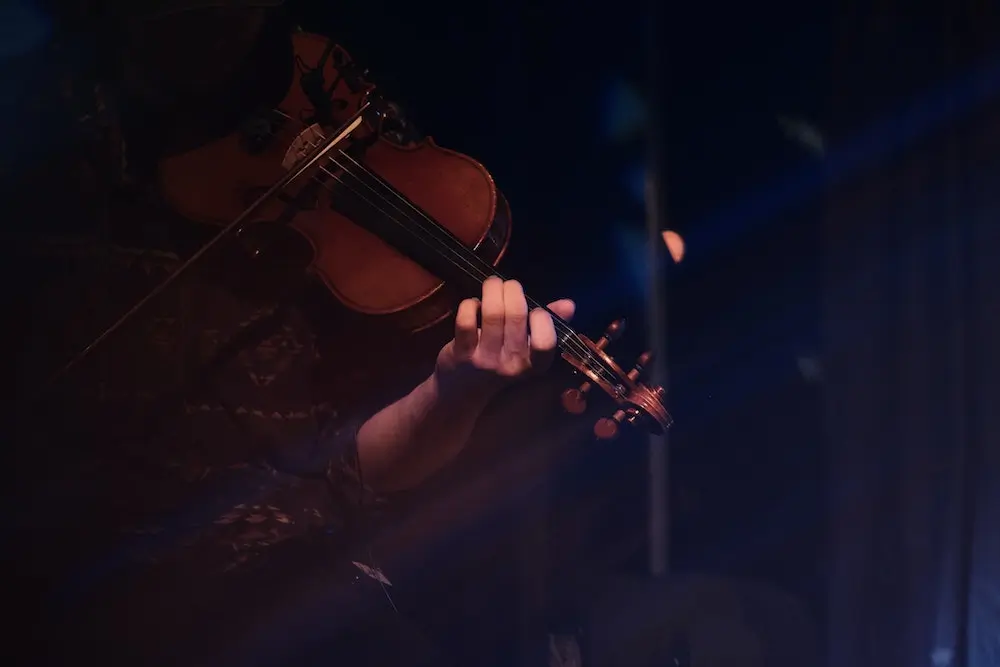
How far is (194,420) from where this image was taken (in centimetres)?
125

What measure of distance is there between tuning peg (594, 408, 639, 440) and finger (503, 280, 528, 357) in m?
0.15

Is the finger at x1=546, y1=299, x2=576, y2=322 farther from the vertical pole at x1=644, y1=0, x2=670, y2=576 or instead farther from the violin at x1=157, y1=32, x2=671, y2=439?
the vertical pole at x1=644, y1=0, x2=670, y2=576

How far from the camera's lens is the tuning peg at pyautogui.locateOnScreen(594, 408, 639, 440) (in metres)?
1.08

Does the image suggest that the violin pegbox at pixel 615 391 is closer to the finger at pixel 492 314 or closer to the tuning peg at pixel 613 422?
the tuning peg at pixel 613 422

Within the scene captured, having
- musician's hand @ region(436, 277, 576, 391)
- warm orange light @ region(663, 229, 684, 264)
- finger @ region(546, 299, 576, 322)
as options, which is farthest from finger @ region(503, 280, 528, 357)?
warm orange light @ region(663, 229, 684, 264)

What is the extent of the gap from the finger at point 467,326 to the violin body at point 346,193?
0.19 ft

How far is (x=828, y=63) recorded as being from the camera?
1570 millimetres

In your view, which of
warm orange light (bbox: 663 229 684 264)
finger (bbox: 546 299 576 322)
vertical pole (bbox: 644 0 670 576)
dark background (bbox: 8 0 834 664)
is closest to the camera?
finger (bbox: 546 299 576 322)

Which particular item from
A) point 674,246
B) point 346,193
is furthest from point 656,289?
point 346,193

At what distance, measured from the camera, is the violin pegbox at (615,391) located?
1.09 meters

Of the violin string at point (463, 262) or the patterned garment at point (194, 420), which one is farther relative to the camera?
the patterned garment at point (194, 420)

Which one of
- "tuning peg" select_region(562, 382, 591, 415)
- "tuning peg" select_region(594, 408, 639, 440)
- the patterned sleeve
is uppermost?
"tuning peg" select_region(562, 382, 591, 415)

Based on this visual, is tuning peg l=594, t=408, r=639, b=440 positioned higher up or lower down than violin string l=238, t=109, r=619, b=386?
lower down

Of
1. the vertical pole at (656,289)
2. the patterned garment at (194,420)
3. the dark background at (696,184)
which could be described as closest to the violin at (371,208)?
the patterned garment at (194,420)
